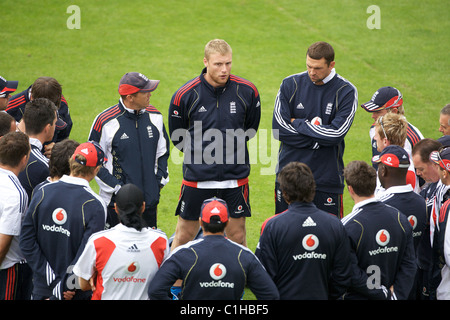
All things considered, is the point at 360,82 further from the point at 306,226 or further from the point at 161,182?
the point at 306,226

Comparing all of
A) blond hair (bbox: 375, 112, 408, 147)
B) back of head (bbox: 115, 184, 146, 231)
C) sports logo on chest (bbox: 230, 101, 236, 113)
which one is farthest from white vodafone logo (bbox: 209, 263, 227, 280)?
blond hair (bbox: 375, 112, 408, 147)

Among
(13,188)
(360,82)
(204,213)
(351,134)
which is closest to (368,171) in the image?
(204,213)

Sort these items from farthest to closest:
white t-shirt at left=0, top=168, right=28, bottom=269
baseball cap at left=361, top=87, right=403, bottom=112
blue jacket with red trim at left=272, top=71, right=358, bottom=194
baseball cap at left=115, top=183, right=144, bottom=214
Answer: baseball cap at left=361, top=87, right=403, bottom=112, blue jacket with red trim at left=272, top=71, right=358, bottom=194, white t-shirt at left=0, top=168, right=28, bottom=269, baseball cap at left=115, top=183, right=144, bottom=214

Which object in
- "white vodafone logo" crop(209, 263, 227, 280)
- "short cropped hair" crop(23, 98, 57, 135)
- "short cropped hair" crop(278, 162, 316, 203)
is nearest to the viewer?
"white vodafone logo" crop(209, 263, 227, 280)

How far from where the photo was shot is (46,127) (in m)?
4.97

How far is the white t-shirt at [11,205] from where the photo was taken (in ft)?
13.6

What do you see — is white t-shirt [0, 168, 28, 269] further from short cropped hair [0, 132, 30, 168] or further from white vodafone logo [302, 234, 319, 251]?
white vodafone logo [302, 234, 319, 251]

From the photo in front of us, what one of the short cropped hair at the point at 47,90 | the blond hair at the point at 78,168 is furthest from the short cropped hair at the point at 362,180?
the short cropped hair at the point at 47,90

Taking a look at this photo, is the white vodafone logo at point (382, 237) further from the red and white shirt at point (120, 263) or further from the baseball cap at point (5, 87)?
the baseball cap at point (5, 87)

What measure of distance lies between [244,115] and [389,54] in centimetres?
748

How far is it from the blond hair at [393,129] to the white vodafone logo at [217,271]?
86.3 inches

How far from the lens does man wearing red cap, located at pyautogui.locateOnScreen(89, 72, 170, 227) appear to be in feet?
17.3

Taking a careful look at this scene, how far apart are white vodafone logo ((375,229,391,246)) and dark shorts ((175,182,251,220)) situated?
1.78m

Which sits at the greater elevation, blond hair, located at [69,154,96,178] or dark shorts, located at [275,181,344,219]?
blond hair, located at [69,154,96,178]
